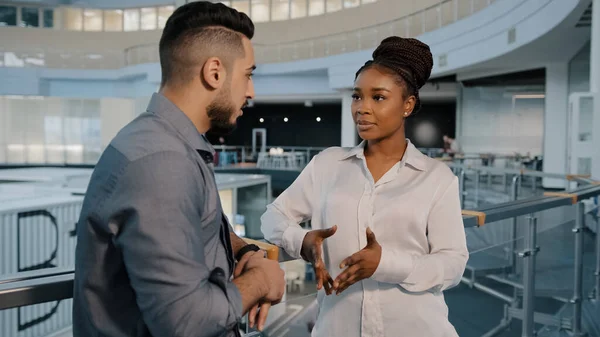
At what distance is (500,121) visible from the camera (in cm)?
1955

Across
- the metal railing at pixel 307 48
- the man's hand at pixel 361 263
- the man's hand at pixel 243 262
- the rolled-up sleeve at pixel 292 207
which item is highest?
the metal railing at pixel 307 48

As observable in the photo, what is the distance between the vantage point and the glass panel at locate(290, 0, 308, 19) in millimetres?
27297

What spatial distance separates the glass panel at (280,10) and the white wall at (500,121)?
1114 cm

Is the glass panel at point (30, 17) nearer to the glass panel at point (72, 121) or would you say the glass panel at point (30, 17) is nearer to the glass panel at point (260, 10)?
the glass panel at point (72, 121)

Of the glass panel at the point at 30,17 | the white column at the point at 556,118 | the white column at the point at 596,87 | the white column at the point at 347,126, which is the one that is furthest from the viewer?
the glass panel at the point at 30,17

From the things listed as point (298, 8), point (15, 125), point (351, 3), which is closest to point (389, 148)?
point (351, 3)

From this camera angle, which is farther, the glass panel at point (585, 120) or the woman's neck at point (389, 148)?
the glass panel at point (585, 120)

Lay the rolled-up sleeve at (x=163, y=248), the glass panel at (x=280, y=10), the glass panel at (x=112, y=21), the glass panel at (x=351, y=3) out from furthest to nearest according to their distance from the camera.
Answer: the glass panel at (x=112, y=21)
the glass panel at (x=280, y=10)
the glass panel at (x=351, y=3)
the rolled-up sleeve at (x=163, y=248)

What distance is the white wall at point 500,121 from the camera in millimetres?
18688

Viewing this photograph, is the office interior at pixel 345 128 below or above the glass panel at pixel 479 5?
below

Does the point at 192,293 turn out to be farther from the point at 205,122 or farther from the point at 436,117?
the point at 436,117

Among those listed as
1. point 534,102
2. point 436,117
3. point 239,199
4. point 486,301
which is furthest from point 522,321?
point 436,117

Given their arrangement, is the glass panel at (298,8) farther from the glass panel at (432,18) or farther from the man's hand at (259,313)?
the man's hand at (259,313)

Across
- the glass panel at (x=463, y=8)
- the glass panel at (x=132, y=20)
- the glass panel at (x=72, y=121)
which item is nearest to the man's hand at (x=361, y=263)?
the glass panel at (x=463, y=8)
